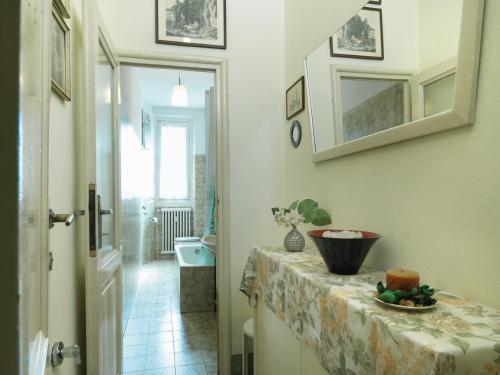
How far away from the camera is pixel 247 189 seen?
2.27 metres

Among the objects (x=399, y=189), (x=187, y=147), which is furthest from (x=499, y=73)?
(x=187, y=147)

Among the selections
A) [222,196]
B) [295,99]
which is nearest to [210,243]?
[222,196]

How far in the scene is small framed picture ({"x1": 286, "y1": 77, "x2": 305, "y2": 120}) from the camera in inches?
79.7

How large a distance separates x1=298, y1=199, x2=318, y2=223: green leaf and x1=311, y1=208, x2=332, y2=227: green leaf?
0.02 m

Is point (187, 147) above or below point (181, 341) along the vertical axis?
above

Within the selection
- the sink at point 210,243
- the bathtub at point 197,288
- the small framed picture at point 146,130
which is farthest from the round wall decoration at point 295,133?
the small framed picture at point 146,130

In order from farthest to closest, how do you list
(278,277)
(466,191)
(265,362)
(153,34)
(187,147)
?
(187,147) < (153,34) < (265,362) < (278,277) < (466,191)

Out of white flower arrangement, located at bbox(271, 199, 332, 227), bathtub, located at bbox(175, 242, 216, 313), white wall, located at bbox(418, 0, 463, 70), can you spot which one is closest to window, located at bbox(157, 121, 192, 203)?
bathtub, located at bbox(175, 242, 216, 313)

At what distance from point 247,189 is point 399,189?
1259mm

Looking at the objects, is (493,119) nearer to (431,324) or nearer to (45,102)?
(431,324)

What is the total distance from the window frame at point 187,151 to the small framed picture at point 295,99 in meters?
3.90

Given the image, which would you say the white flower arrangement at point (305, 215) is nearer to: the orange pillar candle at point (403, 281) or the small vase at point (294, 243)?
the small vase at point (294, 243)

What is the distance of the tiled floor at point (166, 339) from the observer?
227cm

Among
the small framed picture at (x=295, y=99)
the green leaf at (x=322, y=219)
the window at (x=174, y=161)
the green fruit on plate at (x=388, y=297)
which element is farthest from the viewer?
the window at (x=174, y=161)
